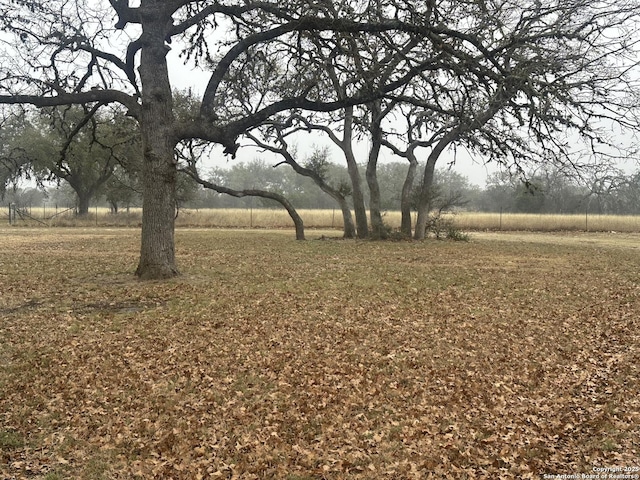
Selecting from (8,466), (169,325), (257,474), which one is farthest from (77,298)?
(257,474)

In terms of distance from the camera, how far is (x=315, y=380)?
5145 mm

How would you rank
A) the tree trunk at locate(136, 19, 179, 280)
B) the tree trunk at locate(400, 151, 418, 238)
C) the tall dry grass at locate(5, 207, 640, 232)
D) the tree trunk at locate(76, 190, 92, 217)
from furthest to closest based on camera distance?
1. the tree trunk at locate(76, 190, 92, 217)
2. the tall dry grass at locate(5, 207, 640, 232)
3. the tree trunk at locate(400, 151, 418, 238)
4. the tree trunk at locate(136, 19, 179, 280)

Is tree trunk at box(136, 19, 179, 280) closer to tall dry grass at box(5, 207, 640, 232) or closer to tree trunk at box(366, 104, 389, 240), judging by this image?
tree trunk at box(366, 104, 389, 240)

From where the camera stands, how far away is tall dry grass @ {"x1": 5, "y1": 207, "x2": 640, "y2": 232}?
3562 cm

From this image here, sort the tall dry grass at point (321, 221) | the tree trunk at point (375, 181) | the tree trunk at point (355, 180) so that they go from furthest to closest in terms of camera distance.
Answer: the tall dry grass at point (321, 221) → the tree trunk at point (355, 180) → the tree trunk at point (375, 181)

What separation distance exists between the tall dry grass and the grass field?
1022 inches

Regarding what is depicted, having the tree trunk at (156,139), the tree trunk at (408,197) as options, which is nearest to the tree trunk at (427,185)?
the tree trunk at (408,197)

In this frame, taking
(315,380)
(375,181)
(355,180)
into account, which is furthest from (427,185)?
(315,380)

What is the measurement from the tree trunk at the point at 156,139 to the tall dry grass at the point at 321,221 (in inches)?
982

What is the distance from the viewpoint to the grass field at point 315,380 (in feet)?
12.2

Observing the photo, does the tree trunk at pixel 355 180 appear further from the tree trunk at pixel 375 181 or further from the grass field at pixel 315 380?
the grass field at pixel 315 380

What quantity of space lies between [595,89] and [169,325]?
8345 mm

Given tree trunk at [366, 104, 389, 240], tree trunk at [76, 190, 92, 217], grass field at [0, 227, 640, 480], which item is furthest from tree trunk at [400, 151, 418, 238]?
tree trunk at [76, 190, 92, 217]

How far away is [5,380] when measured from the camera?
16.8 ft
